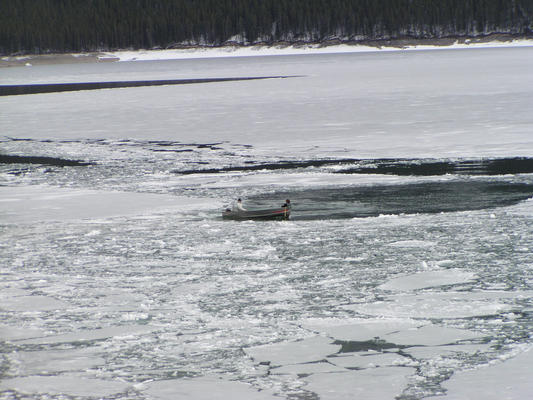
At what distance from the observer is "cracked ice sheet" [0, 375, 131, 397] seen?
21.7ft

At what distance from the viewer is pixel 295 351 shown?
24.4ft

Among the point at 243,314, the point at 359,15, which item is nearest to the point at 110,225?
the point at 243,314

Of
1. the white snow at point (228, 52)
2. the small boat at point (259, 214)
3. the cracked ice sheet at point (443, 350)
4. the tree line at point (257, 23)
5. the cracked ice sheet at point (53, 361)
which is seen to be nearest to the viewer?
the cracked ice sheet at point (53, 361)

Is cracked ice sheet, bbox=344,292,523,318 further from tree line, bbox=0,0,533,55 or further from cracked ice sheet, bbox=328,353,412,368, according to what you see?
tree line, bbox=0,0,533,55

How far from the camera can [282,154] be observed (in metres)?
20.6

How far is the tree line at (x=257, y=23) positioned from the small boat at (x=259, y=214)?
116 meters

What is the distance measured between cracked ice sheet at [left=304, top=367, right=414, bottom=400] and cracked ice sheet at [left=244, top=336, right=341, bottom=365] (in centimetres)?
44

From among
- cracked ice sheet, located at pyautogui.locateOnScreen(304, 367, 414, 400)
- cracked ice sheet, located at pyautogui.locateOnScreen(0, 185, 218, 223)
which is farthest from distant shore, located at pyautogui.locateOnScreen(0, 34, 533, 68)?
cracked ice sheet, located at pyautogui.locateOnScreen(304, 367, 414, 400)

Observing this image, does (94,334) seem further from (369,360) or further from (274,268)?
(274,268)

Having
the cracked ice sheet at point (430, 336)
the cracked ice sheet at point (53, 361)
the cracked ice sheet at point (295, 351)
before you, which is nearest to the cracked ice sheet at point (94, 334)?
the cracked ice sheet at point (53, 361)

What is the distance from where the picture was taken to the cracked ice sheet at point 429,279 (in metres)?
9.36

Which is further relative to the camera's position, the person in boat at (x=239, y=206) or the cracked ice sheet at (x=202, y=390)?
the person in boat at (x=239, y=206)

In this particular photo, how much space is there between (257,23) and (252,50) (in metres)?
4.18

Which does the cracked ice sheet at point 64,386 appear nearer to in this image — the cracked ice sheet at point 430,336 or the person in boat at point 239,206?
the cracked ice sheet at point 430,336
